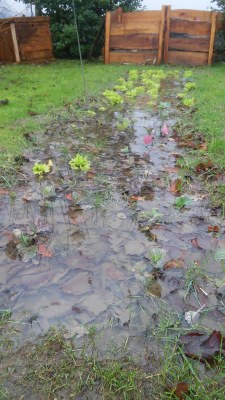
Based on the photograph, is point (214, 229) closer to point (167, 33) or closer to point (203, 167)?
point (203, 167)

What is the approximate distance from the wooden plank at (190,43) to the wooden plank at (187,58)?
0.38 feet

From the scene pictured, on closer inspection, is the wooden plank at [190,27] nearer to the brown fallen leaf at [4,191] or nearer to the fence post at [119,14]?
the fence post at [119,14]

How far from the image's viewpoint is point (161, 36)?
10.5 metres

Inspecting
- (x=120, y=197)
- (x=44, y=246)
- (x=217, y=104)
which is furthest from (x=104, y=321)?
(x=217, y=104)

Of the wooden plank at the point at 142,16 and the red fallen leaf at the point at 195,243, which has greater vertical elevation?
the wooden plank at the point at 142,16

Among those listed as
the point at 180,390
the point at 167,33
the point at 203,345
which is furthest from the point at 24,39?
the point at 180,390

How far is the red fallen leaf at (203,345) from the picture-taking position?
149cm

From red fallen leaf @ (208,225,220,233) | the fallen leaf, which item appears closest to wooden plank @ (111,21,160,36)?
the fallen leaf

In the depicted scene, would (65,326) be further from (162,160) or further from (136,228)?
(162,160)

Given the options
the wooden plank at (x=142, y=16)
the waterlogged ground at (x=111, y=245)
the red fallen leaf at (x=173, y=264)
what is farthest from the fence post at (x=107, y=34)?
the red fallen leaf at (x=173, y=264)

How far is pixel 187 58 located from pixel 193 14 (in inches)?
47.4

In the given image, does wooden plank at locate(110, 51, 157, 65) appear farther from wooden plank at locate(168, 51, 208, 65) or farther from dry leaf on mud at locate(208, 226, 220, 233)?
dry leaf on mud at locate(208, 226, 220, 233)

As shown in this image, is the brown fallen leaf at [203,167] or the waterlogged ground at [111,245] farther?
the brown fallen leaf at [203,167]

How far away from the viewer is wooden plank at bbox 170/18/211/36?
10188mm
